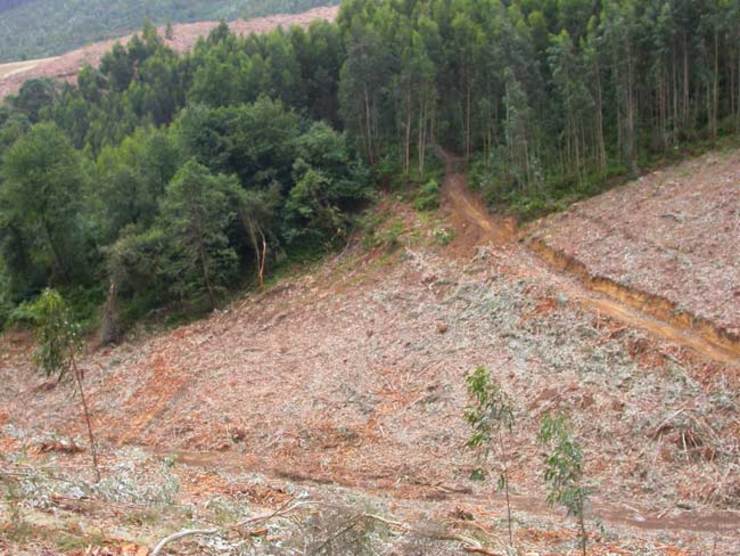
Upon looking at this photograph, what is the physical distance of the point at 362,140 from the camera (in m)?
38.6

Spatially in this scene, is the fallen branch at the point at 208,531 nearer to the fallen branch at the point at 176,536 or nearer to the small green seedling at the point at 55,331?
the fallen branch at the point at 176,536

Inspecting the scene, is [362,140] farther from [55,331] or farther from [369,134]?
[55,331]

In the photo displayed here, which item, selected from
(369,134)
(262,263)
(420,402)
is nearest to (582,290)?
(420,402)

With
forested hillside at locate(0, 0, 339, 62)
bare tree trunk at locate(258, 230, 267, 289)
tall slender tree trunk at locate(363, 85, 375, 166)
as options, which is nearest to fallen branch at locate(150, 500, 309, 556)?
bare tree trunk at locate(258, 230, 267, 289)

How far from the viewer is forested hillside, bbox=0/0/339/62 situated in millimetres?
122125

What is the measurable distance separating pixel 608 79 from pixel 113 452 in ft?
83.3

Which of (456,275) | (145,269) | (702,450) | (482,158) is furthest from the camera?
(482,158)

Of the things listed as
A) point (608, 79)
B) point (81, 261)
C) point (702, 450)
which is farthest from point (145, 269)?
point (702, 450)

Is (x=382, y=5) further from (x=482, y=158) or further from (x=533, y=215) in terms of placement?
(x=533, y=215)

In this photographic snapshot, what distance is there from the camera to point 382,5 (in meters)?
48.5

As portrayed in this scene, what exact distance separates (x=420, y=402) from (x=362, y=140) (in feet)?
72.4

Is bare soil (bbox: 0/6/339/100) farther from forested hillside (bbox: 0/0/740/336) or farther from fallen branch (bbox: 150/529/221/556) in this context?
fallen branch (bbox: 150/529/221/556)

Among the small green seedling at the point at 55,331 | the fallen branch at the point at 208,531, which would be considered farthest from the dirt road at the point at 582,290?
the small green seedling at the point at 55,331

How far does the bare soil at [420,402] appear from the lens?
1315 centimetres
